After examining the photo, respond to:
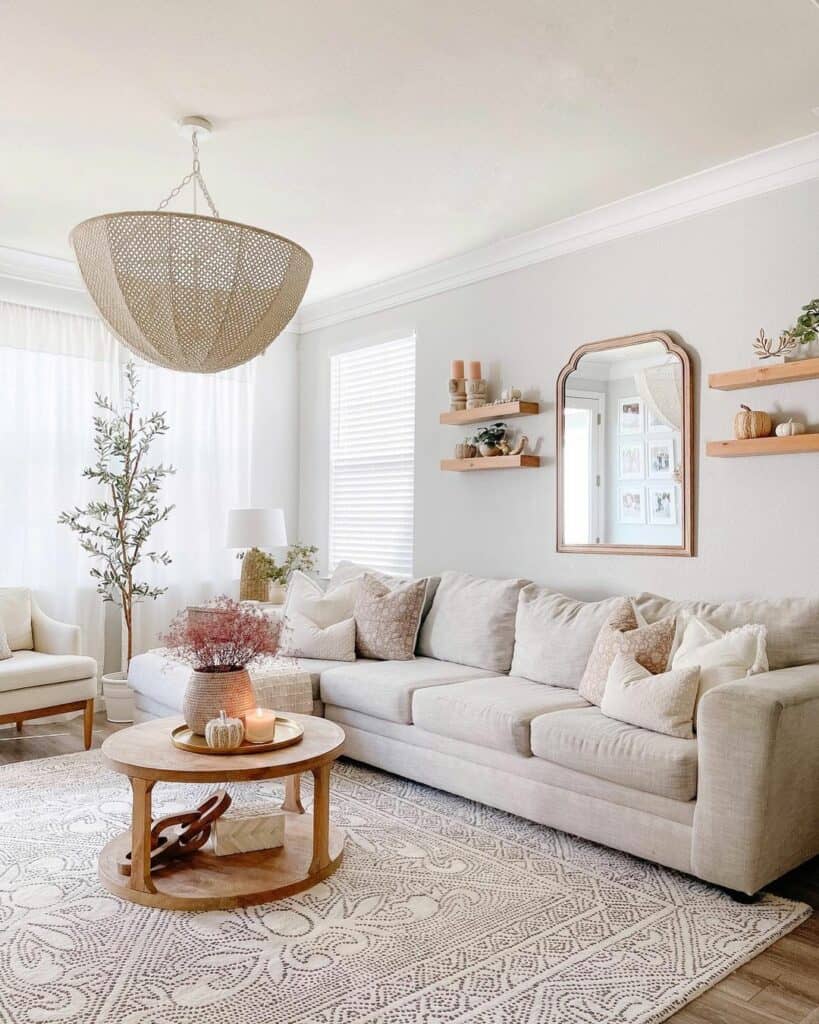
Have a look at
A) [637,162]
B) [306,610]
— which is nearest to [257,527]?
[306,610]

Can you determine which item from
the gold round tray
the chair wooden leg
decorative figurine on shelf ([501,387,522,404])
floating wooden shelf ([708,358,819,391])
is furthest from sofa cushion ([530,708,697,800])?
the chair wooden leg

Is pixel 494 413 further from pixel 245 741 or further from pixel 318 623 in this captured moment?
pixel 245 741

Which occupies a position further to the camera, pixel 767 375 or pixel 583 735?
pixel 767 375

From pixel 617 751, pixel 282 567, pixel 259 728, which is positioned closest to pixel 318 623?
pixel 282 567

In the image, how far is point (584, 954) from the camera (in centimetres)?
237

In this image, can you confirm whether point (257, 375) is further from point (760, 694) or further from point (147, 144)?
point (760, 694)

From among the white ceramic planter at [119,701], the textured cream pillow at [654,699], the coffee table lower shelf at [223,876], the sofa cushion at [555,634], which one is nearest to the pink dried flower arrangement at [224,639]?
the coffee table lower shelf at [223,876]

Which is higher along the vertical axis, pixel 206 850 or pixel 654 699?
pixel 654 699

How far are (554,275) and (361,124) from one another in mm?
1562

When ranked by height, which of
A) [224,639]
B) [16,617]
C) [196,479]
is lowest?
[16,617]

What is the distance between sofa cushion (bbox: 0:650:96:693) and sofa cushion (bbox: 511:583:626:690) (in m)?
2.21

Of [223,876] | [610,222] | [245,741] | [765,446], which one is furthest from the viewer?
[610,222]

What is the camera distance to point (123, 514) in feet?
16.7

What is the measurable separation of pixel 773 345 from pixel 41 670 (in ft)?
12.2
